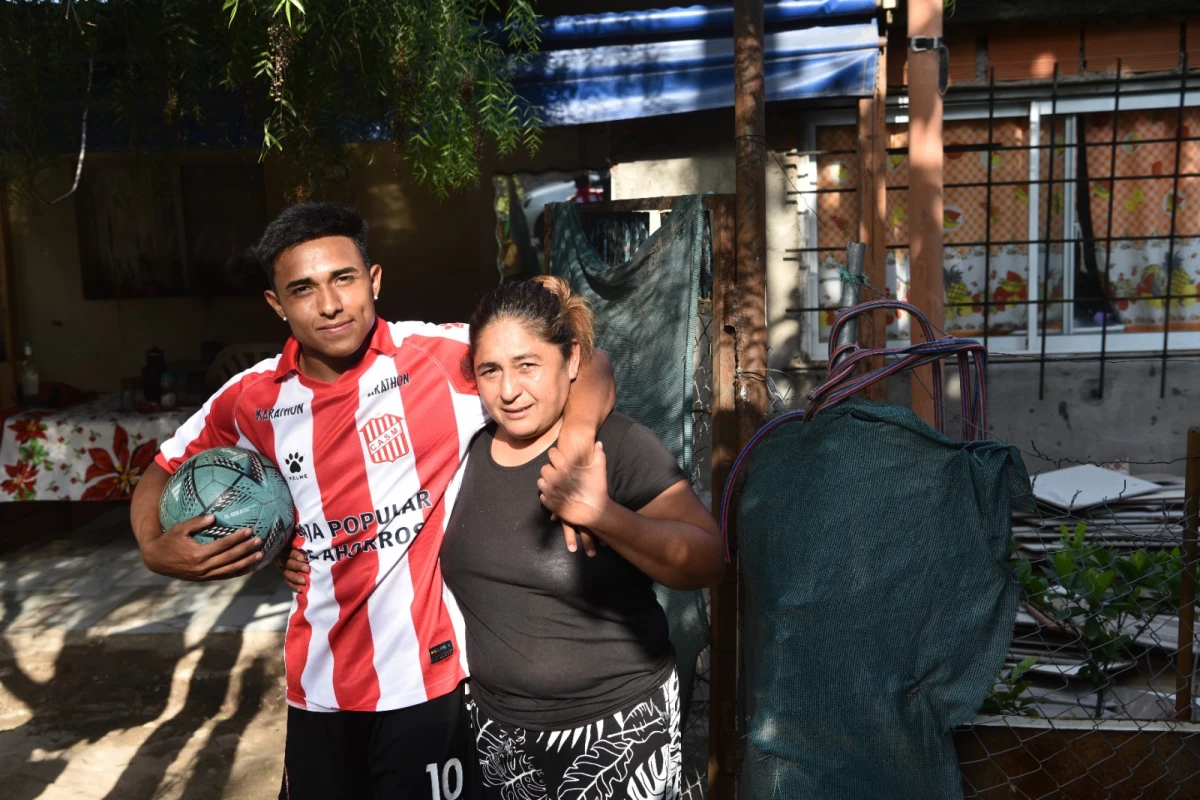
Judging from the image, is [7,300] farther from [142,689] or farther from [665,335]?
[665,335]

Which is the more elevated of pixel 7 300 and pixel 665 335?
pixel 7 300

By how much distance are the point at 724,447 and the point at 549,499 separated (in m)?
1.26

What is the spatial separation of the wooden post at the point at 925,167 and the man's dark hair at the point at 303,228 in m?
2.58

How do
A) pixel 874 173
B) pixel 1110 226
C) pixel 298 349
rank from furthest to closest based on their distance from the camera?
pixel 1110 226 → pixel 874 173 → pixel 298 349

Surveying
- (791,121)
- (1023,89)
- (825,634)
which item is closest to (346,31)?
(791,121)

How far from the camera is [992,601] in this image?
1908mm

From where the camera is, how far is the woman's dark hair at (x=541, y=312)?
2135 mm

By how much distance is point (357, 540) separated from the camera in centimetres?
235

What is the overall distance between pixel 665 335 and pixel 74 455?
508 centimetres

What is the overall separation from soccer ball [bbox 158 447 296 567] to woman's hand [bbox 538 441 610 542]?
30.8 inches

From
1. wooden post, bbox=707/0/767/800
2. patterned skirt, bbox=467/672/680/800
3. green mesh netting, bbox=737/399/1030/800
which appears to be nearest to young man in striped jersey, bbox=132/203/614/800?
patterned skirt, bbox=467/672/680/800

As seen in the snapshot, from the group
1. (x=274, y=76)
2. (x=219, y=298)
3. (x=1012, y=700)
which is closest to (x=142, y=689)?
(x=274, y=76)

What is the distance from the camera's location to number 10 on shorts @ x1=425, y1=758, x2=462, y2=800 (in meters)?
2.32

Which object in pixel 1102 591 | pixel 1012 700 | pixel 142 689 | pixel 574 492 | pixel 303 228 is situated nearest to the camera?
Result: pixel 574 492
